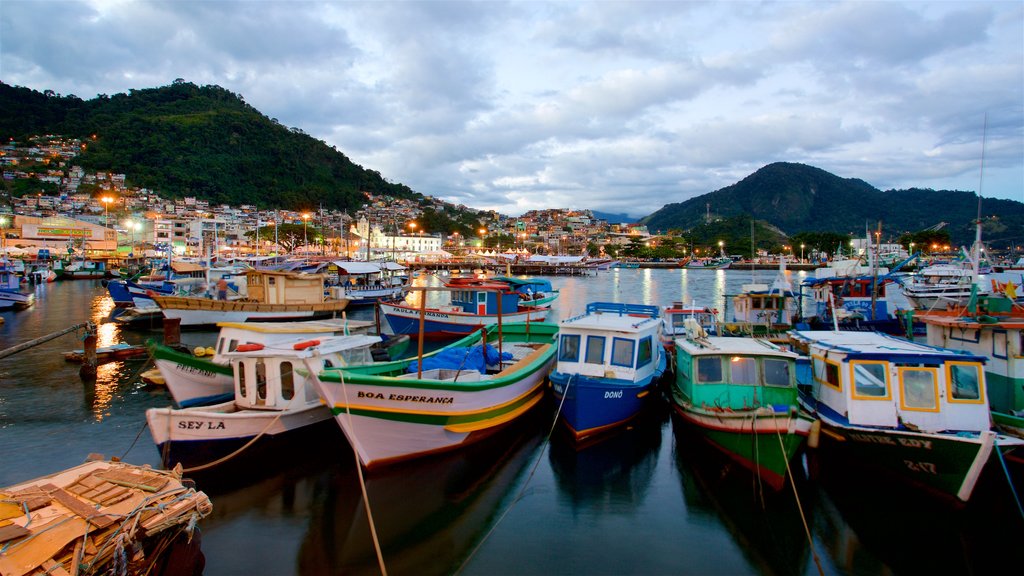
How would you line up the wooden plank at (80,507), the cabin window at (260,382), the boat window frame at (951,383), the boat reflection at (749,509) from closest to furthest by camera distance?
the wooden plank at (80,507)
the boat reflection at (749,509)
the boat window frame at (951,383)
the cabin window at (260,382)

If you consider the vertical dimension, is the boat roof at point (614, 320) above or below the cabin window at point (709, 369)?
above

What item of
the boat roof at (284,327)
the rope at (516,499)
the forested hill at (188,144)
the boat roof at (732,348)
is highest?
the forested hill at (188,144)

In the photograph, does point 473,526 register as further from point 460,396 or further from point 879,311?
point 879,311

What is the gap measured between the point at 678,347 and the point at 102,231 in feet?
340

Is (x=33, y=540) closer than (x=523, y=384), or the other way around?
(x=33, y=540)

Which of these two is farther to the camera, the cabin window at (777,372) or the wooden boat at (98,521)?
the cabin window at (777,372)

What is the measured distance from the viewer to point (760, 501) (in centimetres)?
839

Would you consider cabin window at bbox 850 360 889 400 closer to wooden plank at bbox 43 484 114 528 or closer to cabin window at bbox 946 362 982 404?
cabin window at bbox 946 362 982 404

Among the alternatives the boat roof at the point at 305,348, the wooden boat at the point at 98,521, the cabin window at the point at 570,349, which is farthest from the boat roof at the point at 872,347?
the wooden boat at the point at 98,521

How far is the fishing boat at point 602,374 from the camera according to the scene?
10445mm

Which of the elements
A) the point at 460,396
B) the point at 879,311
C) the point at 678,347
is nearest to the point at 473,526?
the point at 460,396

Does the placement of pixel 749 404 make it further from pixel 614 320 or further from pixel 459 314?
pixel 459 314

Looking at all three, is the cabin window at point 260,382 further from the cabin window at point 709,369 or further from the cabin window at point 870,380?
the cabin window at point 870,380

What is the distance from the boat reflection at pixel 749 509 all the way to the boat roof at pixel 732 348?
2029 millimetres
